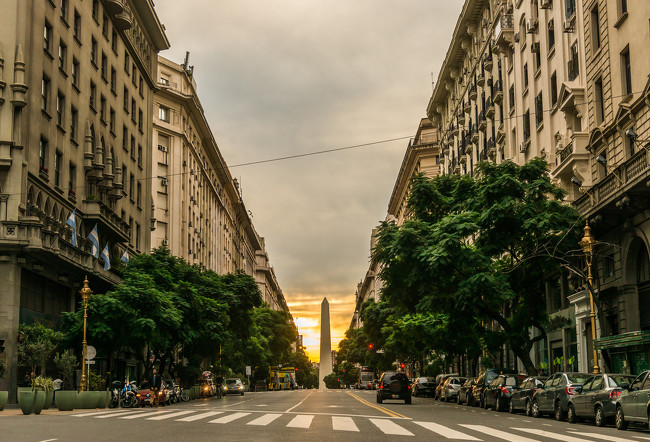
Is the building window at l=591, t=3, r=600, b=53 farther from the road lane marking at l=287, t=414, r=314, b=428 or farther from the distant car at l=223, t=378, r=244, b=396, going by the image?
the distant car at l=223, t=378, r=244, b=396

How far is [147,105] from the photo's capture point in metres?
64.9

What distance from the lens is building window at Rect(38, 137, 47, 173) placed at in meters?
40.1

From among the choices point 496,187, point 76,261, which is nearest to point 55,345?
point 76,261

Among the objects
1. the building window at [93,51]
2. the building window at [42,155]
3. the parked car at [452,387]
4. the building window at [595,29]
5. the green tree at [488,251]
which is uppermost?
the building window at [93,51]

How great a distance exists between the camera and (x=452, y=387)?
156 feet

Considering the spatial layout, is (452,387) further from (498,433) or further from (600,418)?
(498,433)

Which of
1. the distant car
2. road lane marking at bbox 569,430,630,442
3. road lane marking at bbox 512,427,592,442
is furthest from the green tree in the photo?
the distant car

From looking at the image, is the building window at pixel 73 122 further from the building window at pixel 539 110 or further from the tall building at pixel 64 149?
the building window at pixel 539 110

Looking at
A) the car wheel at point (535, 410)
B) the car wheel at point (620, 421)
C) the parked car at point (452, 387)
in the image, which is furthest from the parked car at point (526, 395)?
the parked car at point (452, 387)

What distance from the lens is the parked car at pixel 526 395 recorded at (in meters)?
29.8

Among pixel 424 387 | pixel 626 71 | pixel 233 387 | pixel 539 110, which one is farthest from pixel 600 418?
pixel 233 387

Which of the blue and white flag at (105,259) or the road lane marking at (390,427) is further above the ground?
the blue and white flag at (105,259)

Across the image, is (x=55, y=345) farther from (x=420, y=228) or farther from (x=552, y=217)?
(x=552, y=217)

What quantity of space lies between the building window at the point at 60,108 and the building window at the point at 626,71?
1078 inches
